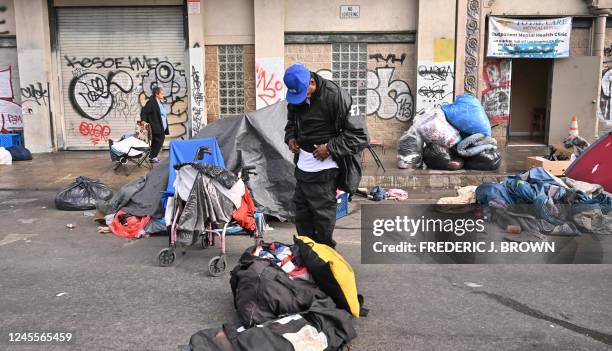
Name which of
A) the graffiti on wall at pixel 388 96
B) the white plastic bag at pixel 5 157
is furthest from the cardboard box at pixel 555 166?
the white plastic bag at pixel 5 157

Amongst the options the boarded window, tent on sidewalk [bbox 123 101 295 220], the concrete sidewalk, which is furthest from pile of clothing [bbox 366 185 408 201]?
the boarded window

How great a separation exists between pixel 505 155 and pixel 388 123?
3086 mm

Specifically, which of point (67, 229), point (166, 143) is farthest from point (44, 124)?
point (67, 229)

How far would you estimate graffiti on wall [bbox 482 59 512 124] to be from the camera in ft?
47.0

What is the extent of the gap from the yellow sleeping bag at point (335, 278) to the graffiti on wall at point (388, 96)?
10749mm

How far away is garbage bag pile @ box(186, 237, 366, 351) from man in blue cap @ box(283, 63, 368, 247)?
1.54ft

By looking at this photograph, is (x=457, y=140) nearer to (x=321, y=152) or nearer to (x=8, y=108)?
(x=321, y=152)

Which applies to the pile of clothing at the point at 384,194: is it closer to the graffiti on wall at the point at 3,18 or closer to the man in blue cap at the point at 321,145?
the man in blue cap at the point at 321,145

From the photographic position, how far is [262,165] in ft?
25.0

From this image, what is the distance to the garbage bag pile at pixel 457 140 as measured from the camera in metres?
10.2

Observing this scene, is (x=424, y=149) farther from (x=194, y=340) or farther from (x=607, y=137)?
(x=194, y=340)

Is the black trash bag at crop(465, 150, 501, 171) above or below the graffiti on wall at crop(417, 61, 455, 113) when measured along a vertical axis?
below

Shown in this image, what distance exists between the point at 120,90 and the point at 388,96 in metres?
7.10

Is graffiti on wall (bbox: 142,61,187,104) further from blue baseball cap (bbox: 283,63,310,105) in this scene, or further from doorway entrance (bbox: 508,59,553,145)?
blue baseball cap (bbox: 283,63,310,105)
